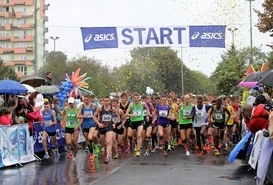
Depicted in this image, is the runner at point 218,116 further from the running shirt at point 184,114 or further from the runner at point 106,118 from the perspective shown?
the runner at point 106,118

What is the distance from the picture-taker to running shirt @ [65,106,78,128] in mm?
15414

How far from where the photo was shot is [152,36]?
25.0 m

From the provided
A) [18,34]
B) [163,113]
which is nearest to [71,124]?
[163,113]

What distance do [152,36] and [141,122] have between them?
877 centimetres

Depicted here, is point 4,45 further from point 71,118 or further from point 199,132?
point 71,118

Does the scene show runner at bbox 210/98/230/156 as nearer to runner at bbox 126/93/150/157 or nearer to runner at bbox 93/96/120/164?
runner at bbox 126/93/150/157

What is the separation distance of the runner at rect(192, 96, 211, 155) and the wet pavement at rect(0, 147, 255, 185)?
1.60 m

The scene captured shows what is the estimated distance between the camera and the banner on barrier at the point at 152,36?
24609 millimetres

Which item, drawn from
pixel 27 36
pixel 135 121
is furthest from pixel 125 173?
pixel 27 36

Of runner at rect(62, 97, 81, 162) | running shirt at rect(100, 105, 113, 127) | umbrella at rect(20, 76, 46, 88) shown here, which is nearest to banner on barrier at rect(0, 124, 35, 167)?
runner at rect(62, 97, 81, 162)

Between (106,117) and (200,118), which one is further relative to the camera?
(200,118)

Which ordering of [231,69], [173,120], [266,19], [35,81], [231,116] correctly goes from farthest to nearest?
[231,69] < [266,19] < [35,81] < [173,120] < [231,116]

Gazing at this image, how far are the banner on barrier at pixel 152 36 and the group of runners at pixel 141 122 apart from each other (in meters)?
5.51

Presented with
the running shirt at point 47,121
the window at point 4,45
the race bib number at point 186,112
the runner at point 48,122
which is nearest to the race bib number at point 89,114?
the runner at point 48,122
